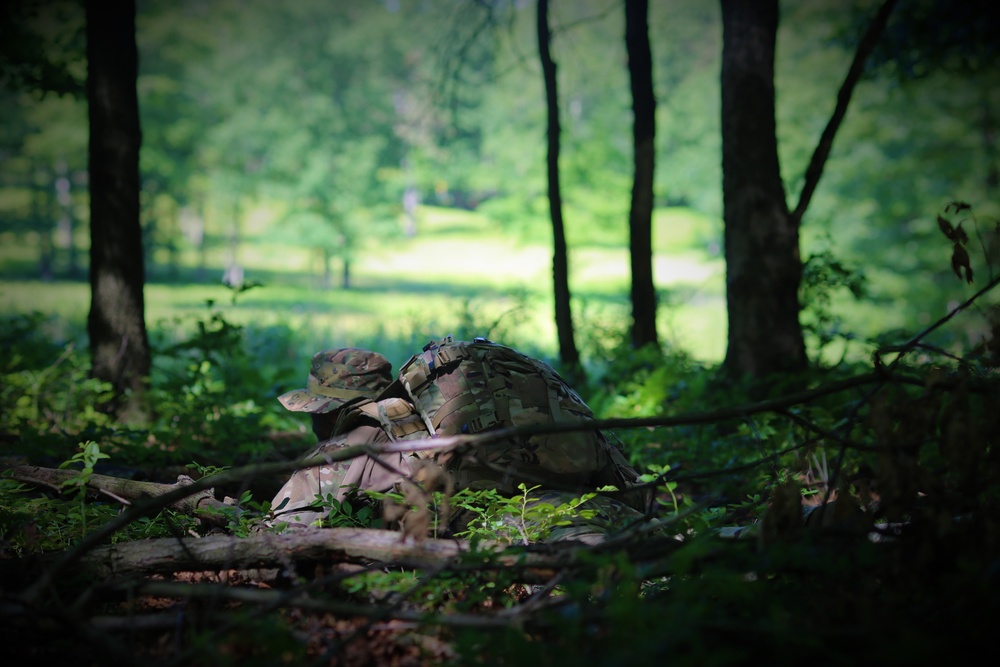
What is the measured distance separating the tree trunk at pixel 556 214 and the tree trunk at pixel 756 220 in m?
2.06

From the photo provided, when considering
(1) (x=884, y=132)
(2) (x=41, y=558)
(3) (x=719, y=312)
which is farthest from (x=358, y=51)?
(2) (x=41, y=558)

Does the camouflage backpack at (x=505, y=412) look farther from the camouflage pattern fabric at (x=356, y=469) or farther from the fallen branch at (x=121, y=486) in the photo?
the fallen branch at (x=121, y=486)

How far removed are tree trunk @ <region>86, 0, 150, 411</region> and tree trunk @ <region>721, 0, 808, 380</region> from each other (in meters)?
5.57

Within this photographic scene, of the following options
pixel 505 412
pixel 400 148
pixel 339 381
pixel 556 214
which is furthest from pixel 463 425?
pixel 400 148

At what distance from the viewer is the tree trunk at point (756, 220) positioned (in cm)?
598

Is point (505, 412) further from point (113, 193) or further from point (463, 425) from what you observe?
point (113, 193)

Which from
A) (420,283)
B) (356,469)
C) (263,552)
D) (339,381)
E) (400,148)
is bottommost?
(263,552)

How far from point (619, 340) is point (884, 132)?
594 inches

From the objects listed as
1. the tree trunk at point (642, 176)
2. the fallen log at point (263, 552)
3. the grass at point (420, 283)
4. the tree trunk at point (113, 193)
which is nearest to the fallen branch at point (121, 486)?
the fallen log at point (263, 552)

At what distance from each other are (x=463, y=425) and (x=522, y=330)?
14536 mm

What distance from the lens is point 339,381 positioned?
12.7ft

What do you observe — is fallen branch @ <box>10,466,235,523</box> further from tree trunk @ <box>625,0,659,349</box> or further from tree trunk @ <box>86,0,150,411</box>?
tree trunk @ <box>625,0,659,349</box>

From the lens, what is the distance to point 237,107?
2477 cm

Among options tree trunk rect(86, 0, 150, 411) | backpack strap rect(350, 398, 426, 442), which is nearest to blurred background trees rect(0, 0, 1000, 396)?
tree trunk rect(86, 0, 150, 411)
